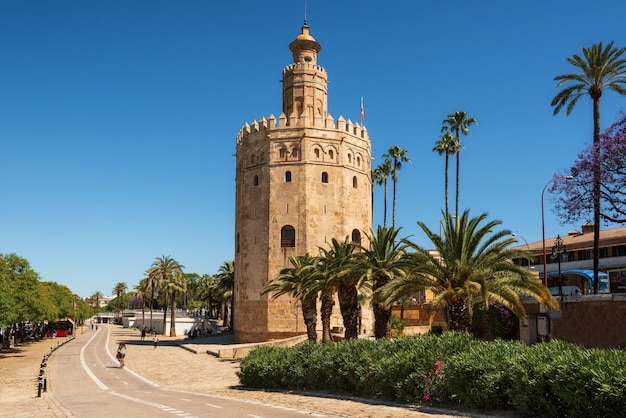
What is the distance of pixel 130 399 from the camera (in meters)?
20.2

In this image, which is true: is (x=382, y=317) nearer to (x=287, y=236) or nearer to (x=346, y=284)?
(x=346, y=284)

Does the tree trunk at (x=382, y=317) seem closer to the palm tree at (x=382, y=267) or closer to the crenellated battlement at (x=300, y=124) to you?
the palm tree at (x=382, y=267)

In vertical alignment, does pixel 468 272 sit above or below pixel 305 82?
below

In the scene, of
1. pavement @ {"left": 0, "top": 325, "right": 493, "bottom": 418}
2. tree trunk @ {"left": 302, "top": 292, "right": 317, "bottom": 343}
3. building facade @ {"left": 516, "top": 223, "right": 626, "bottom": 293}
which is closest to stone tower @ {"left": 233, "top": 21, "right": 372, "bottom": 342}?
pavement @ {"left": 0, "top": 325, "right": 493, "bottom": 418}

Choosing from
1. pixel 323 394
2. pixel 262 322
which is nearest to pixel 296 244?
pixel 262 322

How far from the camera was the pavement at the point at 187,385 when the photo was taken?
51.6 ft

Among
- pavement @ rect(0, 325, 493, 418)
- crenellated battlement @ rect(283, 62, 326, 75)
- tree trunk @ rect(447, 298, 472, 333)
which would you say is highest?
crenellated battlement @ rect(283, 62, 326, 75)

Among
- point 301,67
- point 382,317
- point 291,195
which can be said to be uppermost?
point 301,67

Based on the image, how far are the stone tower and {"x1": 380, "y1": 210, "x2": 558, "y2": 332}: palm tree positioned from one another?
26074mm

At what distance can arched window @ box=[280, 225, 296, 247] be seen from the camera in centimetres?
4847

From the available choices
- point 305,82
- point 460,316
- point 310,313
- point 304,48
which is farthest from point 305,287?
point 304,48

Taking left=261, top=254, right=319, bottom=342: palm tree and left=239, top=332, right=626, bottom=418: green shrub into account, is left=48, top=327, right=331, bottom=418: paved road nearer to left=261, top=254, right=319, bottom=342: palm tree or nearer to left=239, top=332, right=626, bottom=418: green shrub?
left=239, top=332, right=626, bottom=418: green shrub

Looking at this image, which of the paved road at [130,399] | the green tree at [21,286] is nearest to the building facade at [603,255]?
the paved road at [130,399]

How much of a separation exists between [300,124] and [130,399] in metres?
33.0
